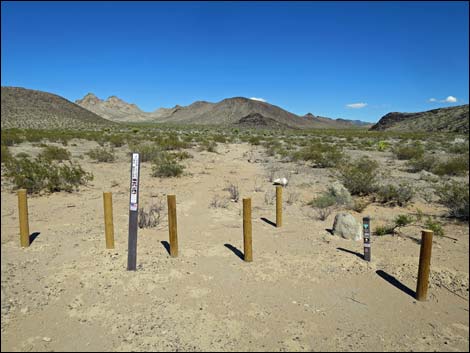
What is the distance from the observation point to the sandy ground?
4.02 metres

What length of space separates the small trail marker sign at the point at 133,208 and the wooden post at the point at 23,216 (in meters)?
1.82

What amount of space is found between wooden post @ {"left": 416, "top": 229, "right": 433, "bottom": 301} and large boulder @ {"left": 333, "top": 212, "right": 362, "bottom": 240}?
93.3 inches

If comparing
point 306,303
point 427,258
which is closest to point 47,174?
point 306,303

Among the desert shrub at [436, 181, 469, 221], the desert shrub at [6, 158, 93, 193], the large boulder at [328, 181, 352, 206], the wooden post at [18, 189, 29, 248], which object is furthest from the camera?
the desert shrub at [6, 158, 93, 193]

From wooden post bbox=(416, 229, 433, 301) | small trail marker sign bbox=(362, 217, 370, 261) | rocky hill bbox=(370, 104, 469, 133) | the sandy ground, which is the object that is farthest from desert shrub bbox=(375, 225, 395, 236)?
rocky hill bbox=(370, 104, 469, 133)

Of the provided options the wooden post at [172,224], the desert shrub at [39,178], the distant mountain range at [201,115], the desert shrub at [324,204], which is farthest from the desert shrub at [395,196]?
the desert shrub at [39,178]

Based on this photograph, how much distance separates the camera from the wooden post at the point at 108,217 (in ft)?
19.7

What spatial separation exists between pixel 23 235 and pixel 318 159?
15.4 meters

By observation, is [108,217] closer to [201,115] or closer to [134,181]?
[134,181]

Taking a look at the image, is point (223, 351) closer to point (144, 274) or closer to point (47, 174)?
point (144, 274)

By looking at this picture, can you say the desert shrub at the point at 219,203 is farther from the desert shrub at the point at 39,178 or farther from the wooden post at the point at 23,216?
the wooden post at the point at 23,216

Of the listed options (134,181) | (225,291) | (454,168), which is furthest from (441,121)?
(134,181)

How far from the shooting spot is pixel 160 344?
12.7 ft

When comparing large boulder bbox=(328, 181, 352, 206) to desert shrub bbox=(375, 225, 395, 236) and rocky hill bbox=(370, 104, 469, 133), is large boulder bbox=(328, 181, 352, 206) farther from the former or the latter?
rocky hill bbox=(370, 104, 469, 133)
